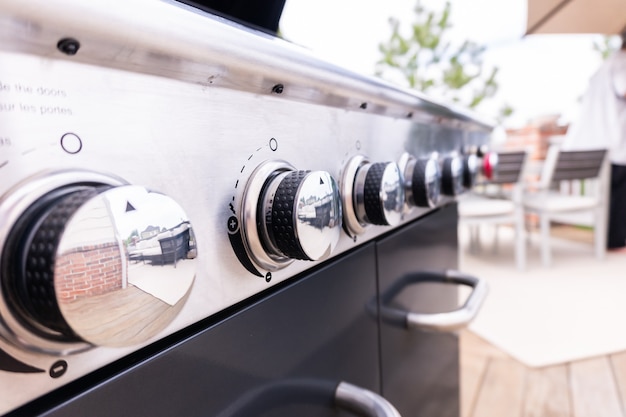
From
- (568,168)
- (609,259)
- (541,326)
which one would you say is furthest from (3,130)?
(609,259)

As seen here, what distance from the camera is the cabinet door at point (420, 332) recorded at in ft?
1.12

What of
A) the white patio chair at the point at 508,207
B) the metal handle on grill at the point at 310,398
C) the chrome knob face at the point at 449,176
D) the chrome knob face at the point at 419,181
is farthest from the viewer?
the white patio chair at the point at 508,207

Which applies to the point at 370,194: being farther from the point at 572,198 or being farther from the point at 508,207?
the point at 572,198

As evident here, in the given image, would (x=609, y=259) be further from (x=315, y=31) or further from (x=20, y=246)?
(x=20, y=246)

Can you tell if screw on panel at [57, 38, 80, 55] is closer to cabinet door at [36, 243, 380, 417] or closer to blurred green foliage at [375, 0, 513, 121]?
cabinet door at [36, 243, 380, 417]

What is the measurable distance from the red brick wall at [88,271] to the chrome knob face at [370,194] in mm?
168

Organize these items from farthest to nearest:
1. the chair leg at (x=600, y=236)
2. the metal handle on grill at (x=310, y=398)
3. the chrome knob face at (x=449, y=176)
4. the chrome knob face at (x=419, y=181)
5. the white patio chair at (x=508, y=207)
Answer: the chair leg at (x=600, y=236) → the white patio chair at (x=508, y=207) → the chrome knob face at (x=449, y=176) → the chrome knob face at (x=419, y=181) → the metal handle on grill at (x=310, y=398)

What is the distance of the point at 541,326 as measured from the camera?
1313 mm

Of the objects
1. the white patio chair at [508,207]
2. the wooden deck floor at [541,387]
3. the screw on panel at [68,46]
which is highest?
the screw on panel at [68,46]

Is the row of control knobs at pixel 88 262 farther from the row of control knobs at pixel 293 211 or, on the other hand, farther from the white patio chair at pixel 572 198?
the white patio chair at pixel 572 198

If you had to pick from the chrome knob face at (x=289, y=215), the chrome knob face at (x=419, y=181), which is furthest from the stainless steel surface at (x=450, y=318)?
the chrome knob face at (x=289, y=215)

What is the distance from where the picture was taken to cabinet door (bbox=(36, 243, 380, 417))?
0.46 ft

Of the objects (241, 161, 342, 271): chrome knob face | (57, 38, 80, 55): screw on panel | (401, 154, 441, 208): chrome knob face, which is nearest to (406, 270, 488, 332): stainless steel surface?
(401, 154, 441, 208): chrome knob face

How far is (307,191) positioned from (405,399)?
31 centimetres
